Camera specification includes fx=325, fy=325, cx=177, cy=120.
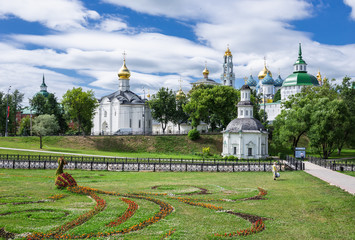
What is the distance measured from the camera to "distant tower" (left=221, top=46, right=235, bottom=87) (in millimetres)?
114250

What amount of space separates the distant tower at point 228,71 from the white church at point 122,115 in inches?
1710

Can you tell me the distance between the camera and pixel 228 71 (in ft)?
378

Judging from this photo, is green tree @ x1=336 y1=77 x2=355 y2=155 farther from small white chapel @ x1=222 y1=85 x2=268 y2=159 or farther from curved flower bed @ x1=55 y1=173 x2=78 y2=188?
curved flower bed @ x1=55 y1=173 x2=78 y2=188

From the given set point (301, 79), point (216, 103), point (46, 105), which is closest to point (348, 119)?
point (216, 103)

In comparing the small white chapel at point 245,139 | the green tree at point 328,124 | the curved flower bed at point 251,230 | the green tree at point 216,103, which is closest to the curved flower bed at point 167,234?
the curved flower bed at point 251,230

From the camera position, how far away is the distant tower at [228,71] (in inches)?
4498

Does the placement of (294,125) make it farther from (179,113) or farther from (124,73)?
(124,73)

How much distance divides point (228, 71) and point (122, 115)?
52.7 m

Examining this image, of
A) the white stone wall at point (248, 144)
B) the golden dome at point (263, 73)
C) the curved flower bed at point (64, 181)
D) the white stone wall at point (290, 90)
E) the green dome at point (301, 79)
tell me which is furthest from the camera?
the golden dome at point (263, 73)

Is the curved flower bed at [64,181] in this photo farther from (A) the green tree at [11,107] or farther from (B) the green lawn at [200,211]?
(A) the green tree at [11,107]

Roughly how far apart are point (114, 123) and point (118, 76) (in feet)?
45.5

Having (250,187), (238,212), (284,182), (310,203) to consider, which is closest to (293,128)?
(284,182)

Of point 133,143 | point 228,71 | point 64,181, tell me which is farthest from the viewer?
point 228,71

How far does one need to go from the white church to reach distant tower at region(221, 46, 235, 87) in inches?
1710
